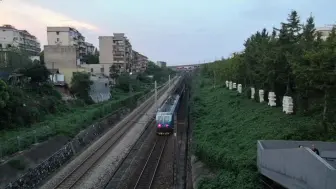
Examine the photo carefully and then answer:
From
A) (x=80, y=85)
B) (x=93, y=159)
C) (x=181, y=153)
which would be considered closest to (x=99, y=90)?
(x=80, y=85)

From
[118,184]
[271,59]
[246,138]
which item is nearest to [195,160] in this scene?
[246,138]

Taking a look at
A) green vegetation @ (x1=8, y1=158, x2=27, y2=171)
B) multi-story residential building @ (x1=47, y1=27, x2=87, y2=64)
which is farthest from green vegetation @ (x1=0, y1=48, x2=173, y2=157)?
multi-story residential building @ (x1=47, y1=27, x2=87, y2=64)

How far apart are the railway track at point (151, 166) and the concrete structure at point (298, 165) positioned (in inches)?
266

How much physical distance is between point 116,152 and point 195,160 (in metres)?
6.69

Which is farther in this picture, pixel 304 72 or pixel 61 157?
pixel 61 157

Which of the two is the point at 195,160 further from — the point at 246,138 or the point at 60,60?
the point at 60,60

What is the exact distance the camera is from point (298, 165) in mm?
9305

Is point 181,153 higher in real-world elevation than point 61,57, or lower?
lower

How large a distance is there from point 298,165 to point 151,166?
41.1ft

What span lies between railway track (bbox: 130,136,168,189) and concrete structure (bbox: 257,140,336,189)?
6756 millimetres

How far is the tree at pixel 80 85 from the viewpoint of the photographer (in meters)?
48.7

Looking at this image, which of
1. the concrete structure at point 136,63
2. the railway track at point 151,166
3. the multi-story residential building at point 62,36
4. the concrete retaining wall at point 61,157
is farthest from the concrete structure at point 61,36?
the railway track at point 151,166

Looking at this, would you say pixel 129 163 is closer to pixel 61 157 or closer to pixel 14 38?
pixel 61 157

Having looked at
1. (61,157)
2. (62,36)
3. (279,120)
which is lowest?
(61,157)
